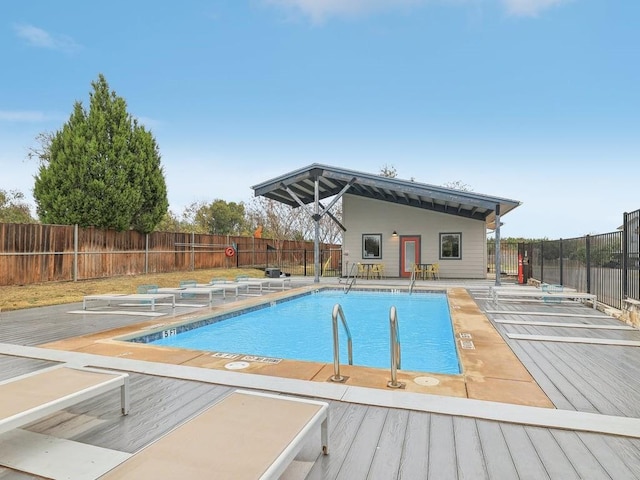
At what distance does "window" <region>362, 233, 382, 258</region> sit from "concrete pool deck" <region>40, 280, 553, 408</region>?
34.2 feet

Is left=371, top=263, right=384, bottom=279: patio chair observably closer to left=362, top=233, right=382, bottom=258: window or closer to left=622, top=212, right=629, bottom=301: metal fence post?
left=362, top=233, right=382, bottom=258: window

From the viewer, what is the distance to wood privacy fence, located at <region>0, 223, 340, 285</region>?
1050 cm

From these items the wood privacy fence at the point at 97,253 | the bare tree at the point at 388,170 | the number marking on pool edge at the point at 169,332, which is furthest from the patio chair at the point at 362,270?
the bare tree at the point at 388,170

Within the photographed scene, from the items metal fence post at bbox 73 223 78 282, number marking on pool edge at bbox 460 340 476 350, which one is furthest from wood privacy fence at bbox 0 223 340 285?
number marking on pool edge at bbox 460 340 476 350

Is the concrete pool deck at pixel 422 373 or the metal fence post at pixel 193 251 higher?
the metal fence post at pixel 193 251

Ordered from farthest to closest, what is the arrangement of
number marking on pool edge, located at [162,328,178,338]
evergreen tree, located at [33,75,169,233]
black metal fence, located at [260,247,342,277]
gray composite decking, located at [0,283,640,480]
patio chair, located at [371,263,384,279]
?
black metal fence, located at [260,247,342,277] < patio chair, located at [371,263,384,279] < evergreen tree, located at [33,75,169,233] < number marking on pool edge, located at [162,328,178,338] < gray composite decking, located at [0,283,640,480]

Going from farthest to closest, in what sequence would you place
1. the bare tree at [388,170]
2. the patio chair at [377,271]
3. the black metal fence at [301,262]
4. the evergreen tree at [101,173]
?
the bare tree at [388,170] < the black metal fence at [301,262] < the patio chair at [377,271] < the evergreen tree at [101,173]

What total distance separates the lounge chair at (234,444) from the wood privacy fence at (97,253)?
1132cm

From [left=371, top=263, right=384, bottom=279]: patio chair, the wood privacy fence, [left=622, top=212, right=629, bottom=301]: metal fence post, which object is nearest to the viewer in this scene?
[left=622, top=212, right=629, bottom=301]: metal fence post

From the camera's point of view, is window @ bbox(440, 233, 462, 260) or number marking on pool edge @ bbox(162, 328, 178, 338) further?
window @ bbox(440, 233, 462, 260)

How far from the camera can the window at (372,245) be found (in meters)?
16.3

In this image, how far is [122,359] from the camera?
4059 mm

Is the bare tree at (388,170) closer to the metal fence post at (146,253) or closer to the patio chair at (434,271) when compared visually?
the patio chair at (434,271)

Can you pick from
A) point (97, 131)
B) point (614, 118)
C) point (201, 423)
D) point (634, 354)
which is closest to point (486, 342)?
point (634, 354)
